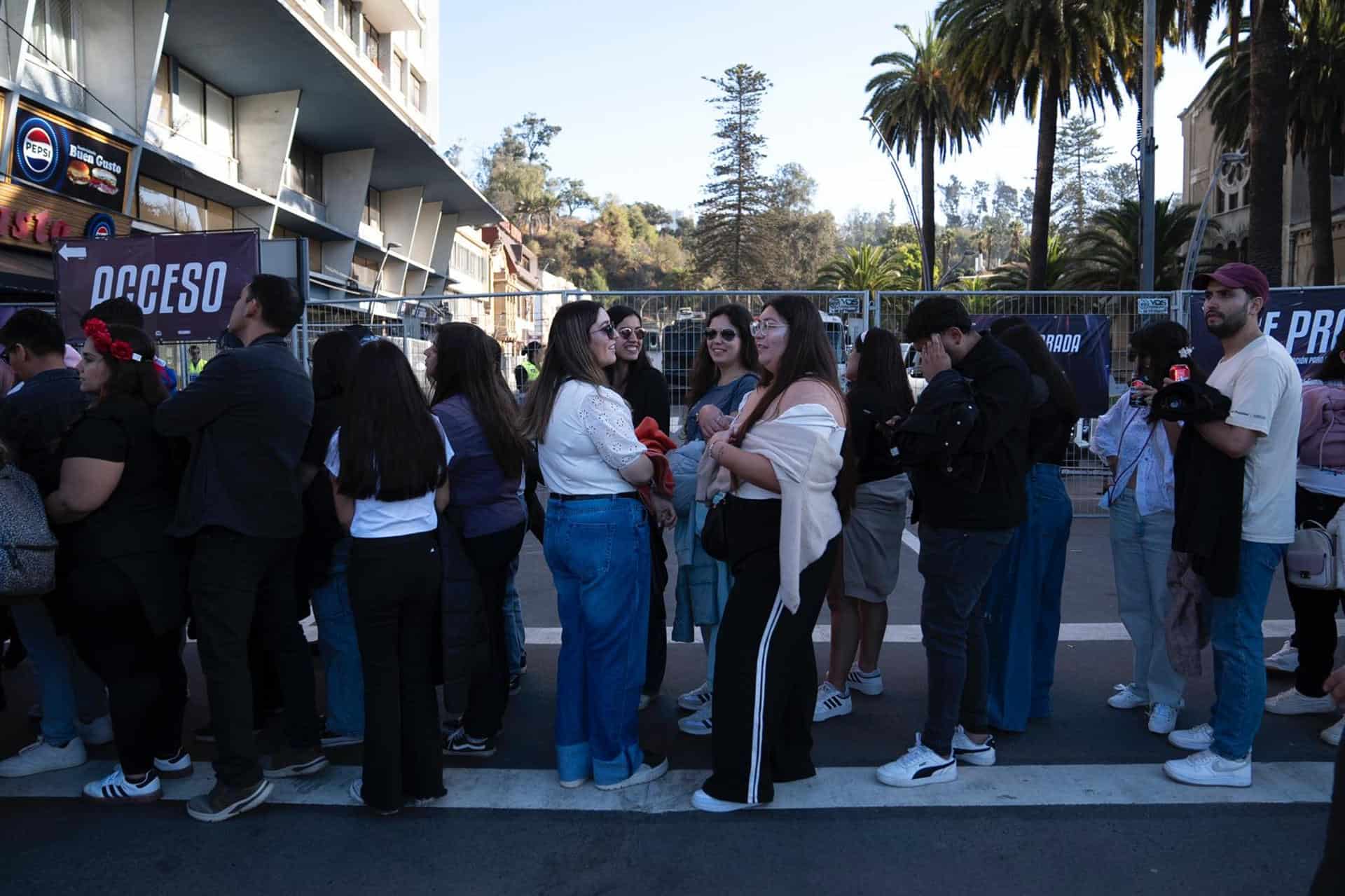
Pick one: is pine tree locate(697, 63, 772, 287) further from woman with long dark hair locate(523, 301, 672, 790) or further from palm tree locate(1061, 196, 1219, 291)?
woman with long dark hair locate(523, 301, 672, 790)

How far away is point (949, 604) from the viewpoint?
3.91m

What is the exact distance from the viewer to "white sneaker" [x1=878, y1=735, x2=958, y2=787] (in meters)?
3.98

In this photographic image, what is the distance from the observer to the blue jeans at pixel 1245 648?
12.7 feet

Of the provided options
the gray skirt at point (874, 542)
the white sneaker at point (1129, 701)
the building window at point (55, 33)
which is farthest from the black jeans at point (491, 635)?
the building window at point (55, 33)

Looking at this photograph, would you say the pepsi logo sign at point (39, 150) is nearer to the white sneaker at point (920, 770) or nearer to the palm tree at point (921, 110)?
the white sneaker at point (920, 770)

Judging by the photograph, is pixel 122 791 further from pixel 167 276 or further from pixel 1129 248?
pixel 1129 248

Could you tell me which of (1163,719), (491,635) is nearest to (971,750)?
(1163,719)

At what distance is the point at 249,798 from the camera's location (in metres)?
3.83

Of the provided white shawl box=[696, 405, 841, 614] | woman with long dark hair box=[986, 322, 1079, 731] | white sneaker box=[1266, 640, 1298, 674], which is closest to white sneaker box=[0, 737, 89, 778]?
white shawl box=[696, 405, 841, 614]

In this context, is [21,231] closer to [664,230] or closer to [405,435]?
[405,435]

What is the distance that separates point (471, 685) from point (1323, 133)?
99.6ft

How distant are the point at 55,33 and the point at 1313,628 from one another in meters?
18.6

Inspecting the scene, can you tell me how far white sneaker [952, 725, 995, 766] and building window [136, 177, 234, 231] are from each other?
62.8ft

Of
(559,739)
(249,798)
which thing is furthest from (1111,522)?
(249,798)
